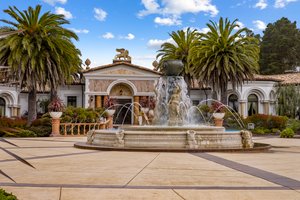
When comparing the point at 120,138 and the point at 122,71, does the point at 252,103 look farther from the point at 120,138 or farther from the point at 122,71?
the point at 120,138

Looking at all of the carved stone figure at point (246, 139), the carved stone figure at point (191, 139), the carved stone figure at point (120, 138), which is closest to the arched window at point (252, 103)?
the carved stone figure at point (246, 139)

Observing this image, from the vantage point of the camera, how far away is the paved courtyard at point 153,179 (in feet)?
19.7

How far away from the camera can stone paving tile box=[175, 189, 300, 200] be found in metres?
5.77

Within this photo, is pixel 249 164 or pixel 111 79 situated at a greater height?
pixel 111 79

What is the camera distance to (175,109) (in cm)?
1772

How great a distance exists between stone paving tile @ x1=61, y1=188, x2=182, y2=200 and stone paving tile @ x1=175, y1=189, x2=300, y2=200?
257 millimetres

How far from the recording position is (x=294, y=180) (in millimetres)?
7441

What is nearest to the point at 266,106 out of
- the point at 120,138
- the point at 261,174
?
the point at 120,138

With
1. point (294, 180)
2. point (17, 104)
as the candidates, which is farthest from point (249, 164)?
point (17, 104)

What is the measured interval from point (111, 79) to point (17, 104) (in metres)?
10.1

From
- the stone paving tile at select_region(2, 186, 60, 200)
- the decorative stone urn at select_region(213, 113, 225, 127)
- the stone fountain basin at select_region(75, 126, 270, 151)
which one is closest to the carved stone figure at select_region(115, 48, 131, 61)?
the decorative stone urn at select_region(213, 113, 225, 127)

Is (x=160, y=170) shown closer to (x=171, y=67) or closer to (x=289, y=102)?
(x=171, y=67)

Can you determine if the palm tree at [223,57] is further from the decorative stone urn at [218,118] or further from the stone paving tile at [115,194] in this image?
the stone paving tile at [115,194]

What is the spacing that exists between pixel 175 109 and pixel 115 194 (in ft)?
39.0
